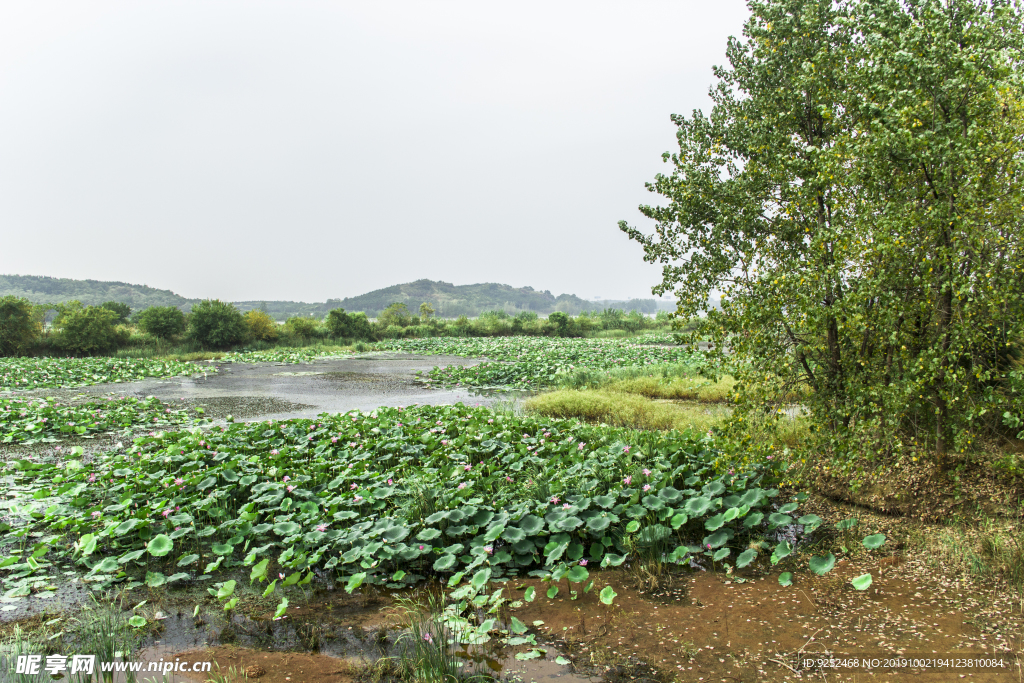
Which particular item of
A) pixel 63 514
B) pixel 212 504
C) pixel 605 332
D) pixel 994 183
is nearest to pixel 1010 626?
pixel 994 183

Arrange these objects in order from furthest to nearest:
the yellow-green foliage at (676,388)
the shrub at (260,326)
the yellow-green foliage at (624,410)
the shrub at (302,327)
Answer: the shrub at (302,327) → the shrub at (260,326) → the yellow-green foliage at (676,388) → the yellow-green foliage at (624,410)

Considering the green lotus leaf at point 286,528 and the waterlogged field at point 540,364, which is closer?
the green lotus leaf at point 286,528

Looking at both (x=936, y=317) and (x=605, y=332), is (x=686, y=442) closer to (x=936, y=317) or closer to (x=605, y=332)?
(x=936, y=317)

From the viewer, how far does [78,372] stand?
1811cm

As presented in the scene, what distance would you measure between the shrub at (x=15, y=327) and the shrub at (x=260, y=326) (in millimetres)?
10434

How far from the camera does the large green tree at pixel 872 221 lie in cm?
410

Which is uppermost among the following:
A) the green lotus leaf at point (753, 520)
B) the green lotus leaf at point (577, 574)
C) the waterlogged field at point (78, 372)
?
the waterlogged field at point (78, 372)

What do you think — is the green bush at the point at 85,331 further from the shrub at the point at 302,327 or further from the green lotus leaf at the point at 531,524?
the green lotus leaf at the point at 531,524

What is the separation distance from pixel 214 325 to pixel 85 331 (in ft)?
20.4

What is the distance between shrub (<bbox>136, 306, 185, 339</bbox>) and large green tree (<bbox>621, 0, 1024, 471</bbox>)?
32073 mm

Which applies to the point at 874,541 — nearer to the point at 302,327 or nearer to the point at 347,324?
the point at 302,327

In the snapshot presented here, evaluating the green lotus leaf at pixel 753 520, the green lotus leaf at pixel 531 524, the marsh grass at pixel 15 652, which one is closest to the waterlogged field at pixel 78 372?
the marsh grass at pixel 15 652

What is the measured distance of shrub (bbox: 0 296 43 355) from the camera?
25.5m

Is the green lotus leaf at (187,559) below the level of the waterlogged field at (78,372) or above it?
below
